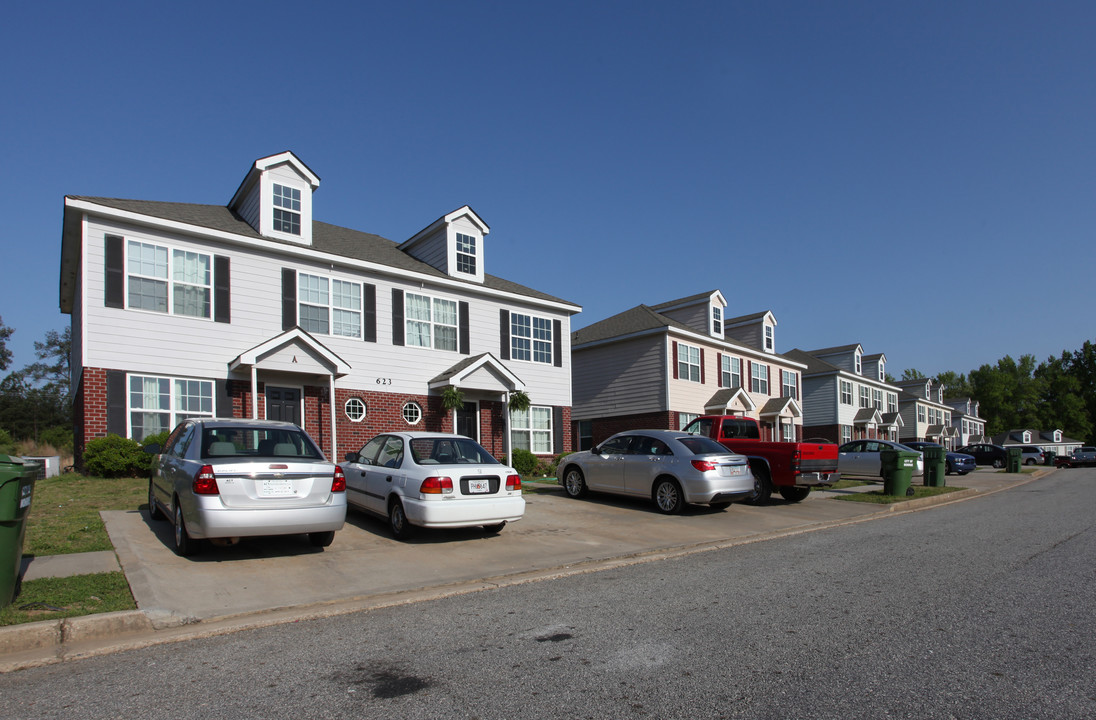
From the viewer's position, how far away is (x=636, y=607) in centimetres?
623

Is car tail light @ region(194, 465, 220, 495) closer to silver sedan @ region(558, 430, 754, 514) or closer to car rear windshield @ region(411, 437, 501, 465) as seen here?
car rear windshield @ region(411, 437, 501, 465)

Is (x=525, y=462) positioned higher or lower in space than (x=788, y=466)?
lower

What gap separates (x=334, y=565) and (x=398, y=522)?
160cm

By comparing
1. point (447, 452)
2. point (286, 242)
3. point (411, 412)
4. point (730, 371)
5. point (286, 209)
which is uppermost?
point (286, 209)

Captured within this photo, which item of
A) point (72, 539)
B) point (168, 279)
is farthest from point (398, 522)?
point (168, 279)

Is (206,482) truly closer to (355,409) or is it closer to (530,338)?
(355,409)

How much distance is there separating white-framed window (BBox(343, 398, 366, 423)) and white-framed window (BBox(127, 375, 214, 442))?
3.41m

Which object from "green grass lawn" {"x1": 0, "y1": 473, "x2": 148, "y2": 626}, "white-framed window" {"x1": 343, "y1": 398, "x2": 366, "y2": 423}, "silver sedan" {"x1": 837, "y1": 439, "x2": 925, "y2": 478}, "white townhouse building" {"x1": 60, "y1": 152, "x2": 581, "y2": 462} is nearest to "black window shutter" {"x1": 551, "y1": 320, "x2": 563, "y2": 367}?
"white townhouse building" {"x1": 60, "y1": 152, "x2": 581, "y2": 462}

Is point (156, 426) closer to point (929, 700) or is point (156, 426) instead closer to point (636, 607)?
point (636, 607)

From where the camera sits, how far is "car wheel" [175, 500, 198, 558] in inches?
309

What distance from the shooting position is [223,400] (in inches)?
639

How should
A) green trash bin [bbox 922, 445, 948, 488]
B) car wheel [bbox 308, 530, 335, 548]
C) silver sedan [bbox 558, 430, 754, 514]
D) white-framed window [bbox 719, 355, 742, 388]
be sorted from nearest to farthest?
1. car wheel [bbox 308, 530, 335, 548]
2. silver sedan [bbox 558, 430, 754, 514]
3. green trash bin [bbox 922, 445, 948, 488]
4. white-framed window [bbox 719, 355, 742, 388]

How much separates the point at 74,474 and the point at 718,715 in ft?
51.5

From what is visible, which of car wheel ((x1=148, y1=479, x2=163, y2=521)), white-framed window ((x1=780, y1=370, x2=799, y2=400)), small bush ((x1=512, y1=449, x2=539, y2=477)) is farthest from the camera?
white-framed window ((x1=780, y1=370, x2=799, y2=400))
